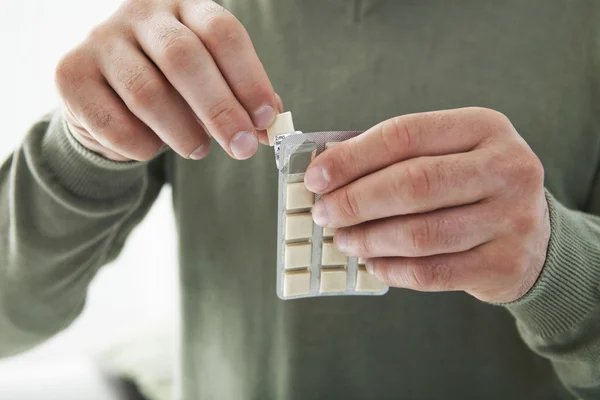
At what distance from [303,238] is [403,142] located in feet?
0.51

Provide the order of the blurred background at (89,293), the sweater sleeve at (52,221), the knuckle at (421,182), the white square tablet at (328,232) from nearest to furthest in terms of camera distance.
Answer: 1. the knuckle at (421,182)
2. the white square tablet at (328,232)
3. the sweater sleeve at (52,221)
4. the blurred background at (89,293)

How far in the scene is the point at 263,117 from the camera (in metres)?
0.56

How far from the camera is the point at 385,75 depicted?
80 centimetres

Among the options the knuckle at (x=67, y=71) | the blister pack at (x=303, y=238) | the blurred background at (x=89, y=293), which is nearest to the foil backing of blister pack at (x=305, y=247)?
the blister pack at (x=303, y=238)

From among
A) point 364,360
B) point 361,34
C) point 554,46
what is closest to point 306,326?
point 364,360

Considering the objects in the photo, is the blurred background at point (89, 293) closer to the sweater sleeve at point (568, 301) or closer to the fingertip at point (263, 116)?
the fingertip at point (263, 116)

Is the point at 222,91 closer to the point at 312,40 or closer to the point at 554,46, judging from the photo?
the point at 312,40

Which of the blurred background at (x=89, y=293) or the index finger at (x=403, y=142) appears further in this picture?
the blurred background at (x=89, y=293)

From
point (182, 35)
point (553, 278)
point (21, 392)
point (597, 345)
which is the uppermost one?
point (182, 35)

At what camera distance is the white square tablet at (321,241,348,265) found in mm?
604

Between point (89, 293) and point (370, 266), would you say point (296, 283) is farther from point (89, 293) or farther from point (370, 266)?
point (89, 293)

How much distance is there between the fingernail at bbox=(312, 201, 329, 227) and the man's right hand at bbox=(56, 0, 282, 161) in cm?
9

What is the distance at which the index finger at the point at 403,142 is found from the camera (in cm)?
51

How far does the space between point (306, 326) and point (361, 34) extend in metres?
0.45
